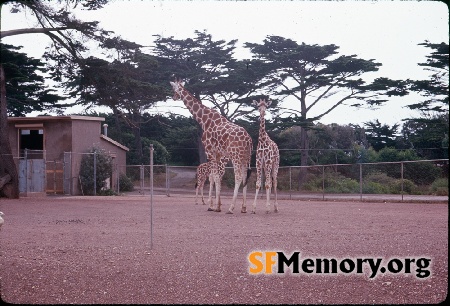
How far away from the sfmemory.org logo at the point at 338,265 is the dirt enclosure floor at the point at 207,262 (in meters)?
0.05

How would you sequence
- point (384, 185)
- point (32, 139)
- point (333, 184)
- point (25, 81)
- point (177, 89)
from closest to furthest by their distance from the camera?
point (177, 89)
point (25, 81)
point (384, 185)
point (333, 184)
point (32, 139)

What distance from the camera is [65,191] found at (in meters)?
26.1

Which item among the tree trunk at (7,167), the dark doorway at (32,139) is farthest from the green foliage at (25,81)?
the dark doorway at (32,139)

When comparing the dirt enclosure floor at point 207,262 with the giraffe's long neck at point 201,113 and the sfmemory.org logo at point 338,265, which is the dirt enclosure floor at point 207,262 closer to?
the sfmemory.org logo at point 338,265

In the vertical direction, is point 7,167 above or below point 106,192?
above

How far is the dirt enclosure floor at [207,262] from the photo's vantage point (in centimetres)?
541

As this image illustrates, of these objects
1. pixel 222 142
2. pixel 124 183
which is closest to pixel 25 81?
pixel 222 142

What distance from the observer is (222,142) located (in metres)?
15.0

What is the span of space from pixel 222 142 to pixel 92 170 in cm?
1307

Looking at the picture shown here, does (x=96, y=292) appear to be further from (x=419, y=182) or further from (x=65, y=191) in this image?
(x=65, y=191)

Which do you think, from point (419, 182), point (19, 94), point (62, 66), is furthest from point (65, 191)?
point (419, 182)

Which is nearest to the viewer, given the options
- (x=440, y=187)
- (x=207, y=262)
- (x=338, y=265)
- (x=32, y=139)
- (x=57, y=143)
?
(x=338, y=265)

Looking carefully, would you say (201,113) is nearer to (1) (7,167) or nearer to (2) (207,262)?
(1) (7,167)

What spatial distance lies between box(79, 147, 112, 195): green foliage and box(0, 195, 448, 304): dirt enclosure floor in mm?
15516
